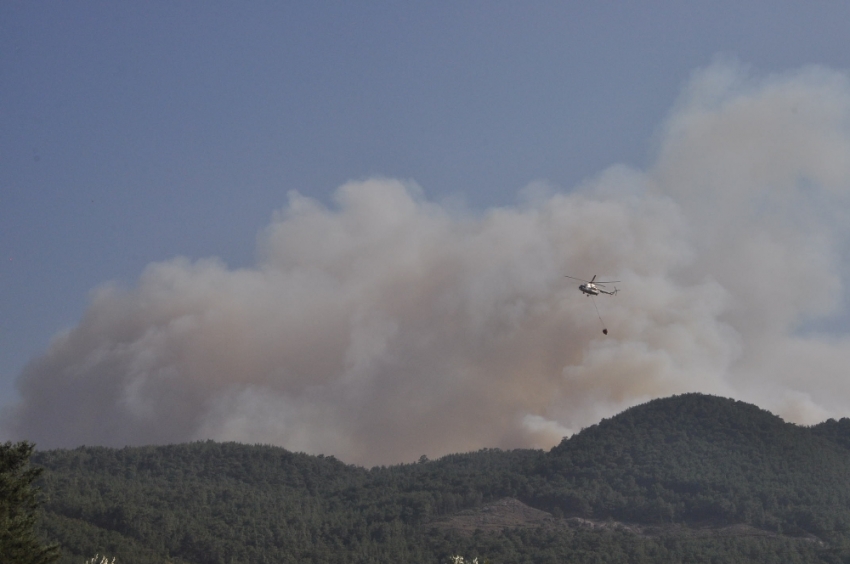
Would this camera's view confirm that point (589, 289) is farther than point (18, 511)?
Yes

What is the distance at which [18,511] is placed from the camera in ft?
218

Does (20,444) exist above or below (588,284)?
below

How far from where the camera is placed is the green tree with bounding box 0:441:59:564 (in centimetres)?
6344

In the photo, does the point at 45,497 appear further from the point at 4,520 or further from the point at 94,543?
the point at 94,543

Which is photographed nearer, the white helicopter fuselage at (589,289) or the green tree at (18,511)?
the green tree at (18,511)

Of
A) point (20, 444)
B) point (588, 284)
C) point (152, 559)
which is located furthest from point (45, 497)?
point (152, 559)

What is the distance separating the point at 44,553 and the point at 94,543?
13809 cm

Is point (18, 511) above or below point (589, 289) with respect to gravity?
below

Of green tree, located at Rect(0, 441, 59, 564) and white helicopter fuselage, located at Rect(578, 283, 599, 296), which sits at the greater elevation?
white helicopter fuselage, located at Rect(578, 283, 599, 296)

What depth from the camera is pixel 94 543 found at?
195 meters

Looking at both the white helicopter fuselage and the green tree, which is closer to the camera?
the green tree

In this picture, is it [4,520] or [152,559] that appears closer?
[4,520]

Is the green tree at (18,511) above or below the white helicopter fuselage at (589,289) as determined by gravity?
below

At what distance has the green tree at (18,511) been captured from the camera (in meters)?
63.4
